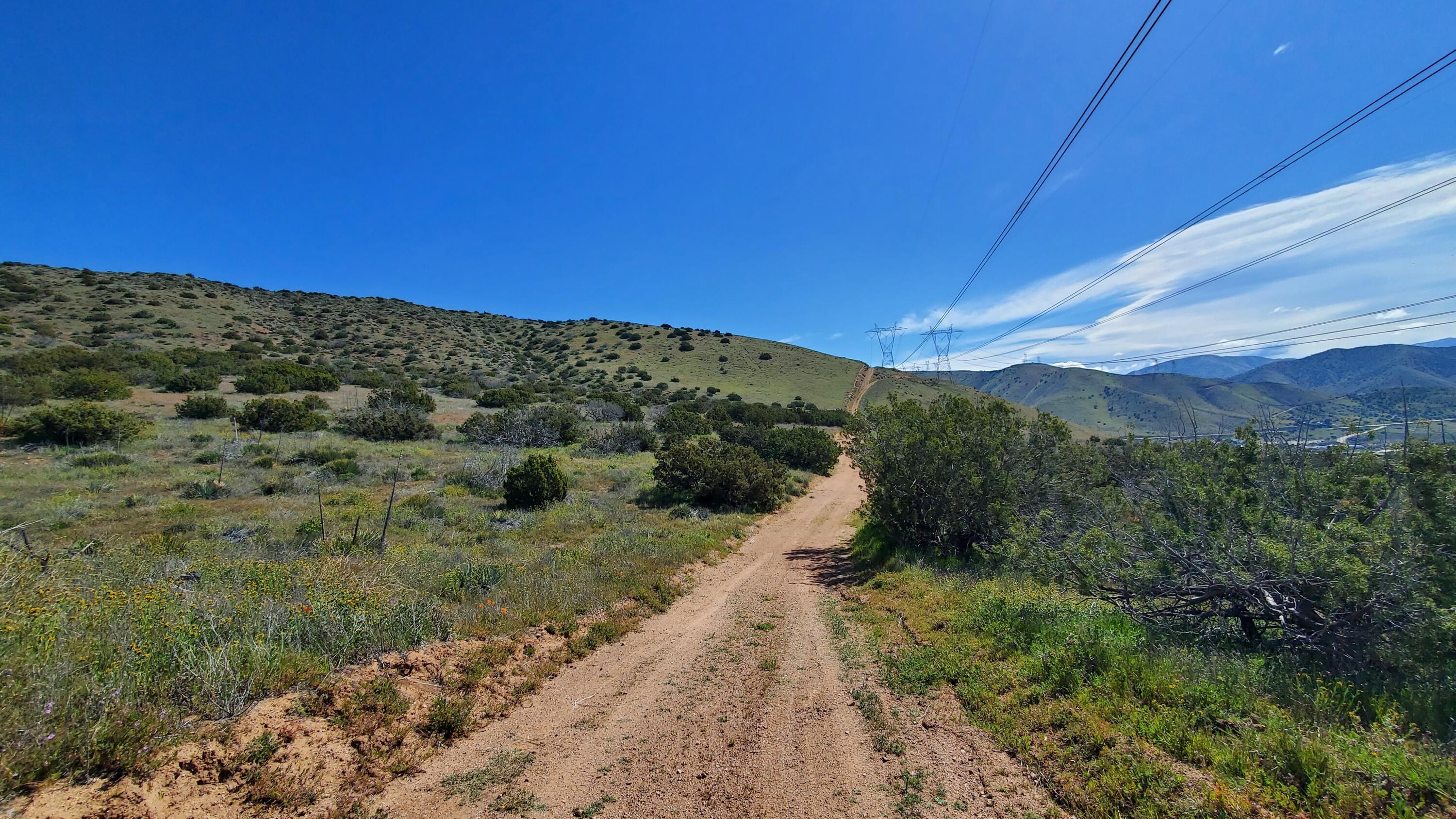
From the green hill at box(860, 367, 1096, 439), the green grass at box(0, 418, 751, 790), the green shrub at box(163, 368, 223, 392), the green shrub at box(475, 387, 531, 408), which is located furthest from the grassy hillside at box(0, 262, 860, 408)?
the green grass at box(0, 418, 751, 790)

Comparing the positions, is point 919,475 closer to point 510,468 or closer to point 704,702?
point 704,702

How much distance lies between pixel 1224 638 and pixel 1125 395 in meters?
142

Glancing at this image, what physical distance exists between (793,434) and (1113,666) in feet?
79.9

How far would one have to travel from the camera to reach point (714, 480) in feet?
57.8

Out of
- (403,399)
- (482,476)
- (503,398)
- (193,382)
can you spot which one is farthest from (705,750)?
(193,382)

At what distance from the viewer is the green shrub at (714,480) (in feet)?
58.2

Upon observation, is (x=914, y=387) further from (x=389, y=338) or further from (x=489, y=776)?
(x=389, y=338)

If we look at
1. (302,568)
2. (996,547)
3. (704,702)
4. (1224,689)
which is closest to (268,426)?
(302,568)

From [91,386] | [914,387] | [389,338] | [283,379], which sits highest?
[389,338]

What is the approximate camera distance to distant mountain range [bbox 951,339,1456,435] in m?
7.10

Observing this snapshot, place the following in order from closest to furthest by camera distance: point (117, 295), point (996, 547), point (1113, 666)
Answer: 1. point (1113, 666)
2. point (996, 547)
3. point (117, 295)

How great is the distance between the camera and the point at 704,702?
5473 millimetres

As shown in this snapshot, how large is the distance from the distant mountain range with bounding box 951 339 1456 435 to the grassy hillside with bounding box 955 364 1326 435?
0.10m

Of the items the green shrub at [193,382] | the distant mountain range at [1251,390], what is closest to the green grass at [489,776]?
the distant mountain range at [1251,390]
